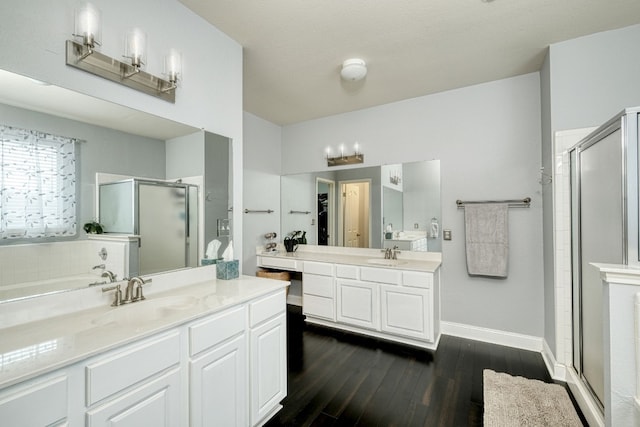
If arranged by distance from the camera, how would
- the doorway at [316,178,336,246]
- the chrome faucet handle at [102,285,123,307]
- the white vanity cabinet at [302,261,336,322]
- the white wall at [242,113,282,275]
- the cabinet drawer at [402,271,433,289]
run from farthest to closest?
the doorway at [316,178,336,246], the white wall at [242,113,282,275], the white vanity cabinet at [302,261,336,322], the cabinet drawer at [402,271,433,289], the chrome faucet handle at [102,285,123,307]

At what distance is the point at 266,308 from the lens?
175 cm

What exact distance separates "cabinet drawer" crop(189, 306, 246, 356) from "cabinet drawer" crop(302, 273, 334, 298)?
1.73 meters

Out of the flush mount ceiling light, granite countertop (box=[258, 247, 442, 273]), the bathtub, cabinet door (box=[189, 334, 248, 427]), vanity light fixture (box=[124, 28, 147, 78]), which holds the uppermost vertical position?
the flush mount ceiling light

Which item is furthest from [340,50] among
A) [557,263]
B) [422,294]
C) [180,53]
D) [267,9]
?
[557,263]

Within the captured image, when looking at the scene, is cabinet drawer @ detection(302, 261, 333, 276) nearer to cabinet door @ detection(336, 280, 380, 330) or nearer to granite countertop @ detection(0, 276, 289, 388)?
cabinet door @ detection(336, 280, 380, 330)

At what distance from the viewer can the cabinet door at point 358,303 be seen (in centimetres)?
295

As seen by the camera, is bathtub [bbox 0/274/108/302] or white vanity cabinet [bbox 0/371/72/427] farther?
bathtub [bbox 0/274/108/302]

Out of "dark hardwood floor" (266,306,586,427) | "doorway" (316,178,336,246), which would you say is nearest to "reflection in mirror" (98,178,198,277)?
"dark hardwood floor" (266,306,586,427)

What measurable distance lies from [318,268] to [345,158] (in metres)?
1.51

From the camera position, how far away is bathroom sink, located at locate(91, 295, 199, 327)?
125cm

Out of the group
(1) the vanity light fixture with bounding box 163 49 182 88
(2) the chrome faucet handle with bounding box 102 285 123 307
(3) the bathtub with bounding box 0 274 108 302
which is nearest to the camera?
(3) the bathtub with bounding box 0 274 108 302

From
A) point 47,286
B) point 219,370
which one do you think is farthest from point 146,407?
point 47,286

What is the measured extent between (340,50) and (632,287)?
7.87 feet

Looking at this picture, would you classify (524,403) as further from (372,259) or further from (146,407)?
(146,407)
